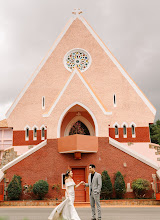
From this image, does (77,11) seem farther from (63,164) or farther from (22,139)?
(63,164)

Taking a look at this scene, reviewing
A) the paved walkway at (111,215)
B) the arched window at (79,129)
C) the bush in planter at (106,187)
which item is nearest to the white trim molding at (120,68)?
the arched window at (79,129)

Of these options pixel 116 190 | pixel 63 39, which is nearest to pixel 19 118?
pixel 63 39

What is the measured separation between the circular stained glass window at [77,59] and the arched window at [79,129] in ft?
14.8

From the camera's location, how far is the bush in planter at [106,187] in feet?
47.9

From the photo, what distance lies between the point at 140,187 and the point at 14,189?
733 centimetres

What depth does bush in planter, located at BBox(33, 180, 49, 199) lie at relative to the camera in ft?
48.3

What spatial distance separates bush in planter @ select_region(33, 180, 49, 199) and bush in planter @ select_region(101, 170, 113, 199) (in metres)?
3.33

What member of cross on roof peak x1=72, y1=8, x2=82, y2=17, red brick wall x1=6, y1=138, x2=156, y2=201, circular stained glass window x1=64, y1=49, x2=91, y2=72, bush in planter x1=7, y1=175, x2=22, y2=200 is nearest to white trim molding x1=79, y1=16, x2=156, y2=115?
cross on roof peak x1=72, y1=8, x2=82, y2=17

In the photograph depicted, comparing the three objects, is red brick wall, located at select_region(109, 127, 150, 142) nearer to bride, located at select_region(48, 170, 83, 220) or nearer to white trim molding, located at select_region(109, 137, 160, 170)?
white trim molding, located at select_region(109, 137, 160, 170)

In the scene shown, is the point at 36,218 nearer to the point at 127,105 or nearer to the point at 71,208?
the point at 71,208

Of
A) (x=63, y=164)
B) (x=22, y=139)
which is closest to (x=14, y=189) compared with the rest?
(x=63, y=164)

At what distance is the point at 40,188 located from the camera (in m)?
14.8

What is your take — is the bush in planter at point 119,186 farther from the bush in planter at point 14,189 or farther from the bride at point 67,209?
the bride at point 67,209

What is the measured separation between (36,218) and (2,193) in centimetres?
676
